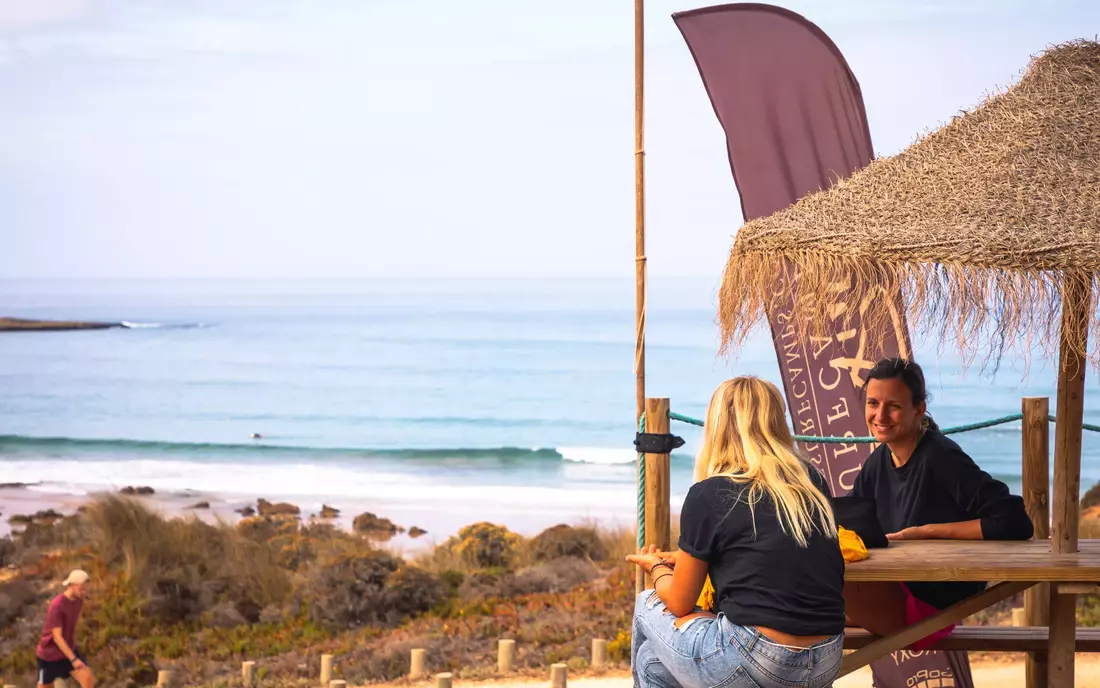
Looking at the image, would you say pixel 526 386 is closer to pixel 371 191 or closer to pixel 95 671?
pixel 371 191

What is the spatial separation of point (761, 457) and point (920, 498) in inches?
38.3

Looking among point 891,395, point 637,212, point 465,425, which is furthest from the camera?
point 465,425

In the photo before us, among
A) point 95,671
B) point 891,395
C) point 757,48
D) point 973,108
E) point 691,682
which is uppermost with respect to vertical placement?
point 757,48

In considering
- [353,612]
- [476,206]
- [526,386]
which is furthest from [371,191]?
[353,612]

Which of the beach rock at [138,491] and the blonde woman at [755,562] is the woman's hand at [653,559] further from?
the beach rock at [138,491]

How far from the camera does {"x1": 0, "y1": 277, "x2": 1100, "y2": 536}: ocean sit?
17969 mm

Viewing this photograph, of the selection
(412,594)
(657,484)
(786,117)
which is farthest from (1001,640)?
(412,594)

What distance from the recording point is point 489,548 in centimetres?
1030

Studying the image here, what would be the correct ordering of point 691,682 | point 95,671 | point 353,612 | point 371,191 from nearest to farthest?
point 691,682, point 95,671, point 353,612, point 371,191

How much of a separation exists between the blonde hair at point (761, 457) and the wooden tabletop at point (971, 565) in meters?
0.35

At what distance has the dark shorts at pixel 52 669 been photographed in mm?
6273

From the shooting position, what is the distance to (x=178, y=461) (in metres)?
19.5

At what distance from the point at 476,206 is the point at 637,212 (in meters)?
22.0

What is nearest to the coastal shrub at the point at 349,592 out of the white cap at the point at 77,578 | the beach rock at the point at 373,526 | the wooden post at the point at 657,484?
the white cap at the point at 77,578
